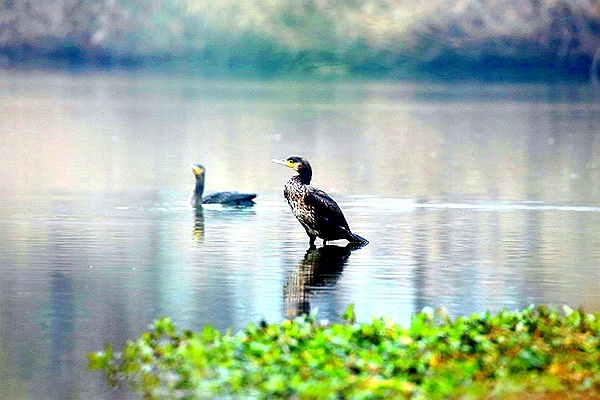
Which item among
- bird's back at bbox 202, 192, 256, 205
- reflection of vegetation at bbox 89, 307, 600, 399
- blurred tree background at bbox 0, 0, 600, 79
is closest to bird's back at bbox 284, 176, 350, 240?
bird's back at bbox 202, 192, 256, 205

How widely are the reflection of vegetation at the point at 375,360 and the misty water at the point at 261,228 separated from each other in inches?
17.7

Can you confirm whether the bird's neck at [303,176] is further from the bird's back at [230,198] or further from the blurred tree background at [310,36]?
the blurred tree background at [310,36]

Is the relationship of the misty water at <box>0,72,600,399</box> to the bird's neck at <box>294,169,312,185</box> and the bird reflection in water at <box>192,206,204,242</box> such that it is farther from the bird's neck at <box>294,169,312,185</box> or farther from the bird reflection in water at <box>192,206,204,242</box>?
the bird's neck at <box>294,169,312,185</box>

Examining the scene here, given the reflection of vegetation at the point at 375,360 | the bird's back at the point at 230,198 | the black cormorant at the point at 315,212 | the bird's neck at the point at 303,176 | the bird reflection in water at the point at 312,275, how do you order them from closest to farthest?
the reflection of vegetation at the point at 375,360, the bird reflection in water at the point at 312,275, the black cormorant at the point at 315,212, the bird's neck at the point at 303,176, the bird's back at the point at 230,198

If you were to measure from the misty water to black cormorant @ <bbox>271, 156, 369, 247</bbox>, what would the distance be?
294 millimetres

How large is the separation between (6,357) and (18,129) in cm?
2835

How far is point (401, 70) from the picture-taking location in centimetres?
8938

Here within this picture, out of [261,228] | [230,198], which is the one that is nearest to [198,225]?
[261,228]

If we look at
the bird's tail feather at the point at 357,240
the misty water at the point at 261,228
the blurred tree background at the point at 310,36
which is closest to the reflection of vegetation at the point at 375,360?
the misty water at the point at 261,228

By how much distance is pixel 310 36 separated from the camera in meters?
93.9

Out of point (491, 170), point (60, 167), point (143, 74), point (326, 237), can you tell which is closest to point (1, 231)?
point (326, 237)

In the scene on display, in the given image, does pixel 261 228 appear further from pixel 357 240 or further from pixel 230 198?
pixel 230 198

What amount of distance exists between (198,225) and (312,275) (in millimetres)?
4421

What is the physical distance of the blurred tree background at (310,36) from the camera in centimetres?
8756
